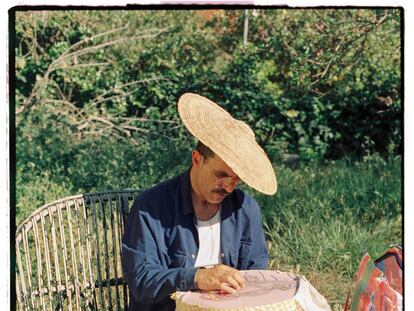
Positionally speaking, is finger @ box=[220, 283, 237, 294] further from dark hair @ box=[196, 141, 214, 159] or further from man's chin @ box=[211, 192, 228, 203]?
dark hair @ box=[196, 141, 214, 159]

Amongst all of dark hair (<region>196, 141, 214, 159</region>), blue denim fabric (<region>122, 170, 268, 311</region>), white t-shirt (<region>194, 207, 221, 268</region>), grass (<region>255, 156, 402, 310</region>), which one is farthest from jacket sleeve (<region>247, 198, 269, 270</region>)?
grass (<region>255, 156, 402, 310</region>)

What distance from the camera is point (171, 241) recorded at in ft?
9.98

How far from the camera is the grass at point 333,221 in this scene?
515cm

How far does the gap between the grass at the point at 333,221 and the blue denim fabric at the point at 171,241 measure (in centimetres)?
176

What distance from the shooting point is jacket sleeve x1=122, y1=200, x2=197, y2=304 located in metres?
2.78

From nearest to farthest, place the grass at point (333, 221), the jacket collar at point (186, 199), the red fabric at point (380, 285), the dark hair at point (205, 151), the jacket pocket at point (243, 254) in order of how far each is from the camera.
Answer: the red fabric at point (380, 285), the dark hair at point (205, 151), the jacket collar at point (186, 199), the jacket pocket at point (243, 254), the grass at point (333, 221)

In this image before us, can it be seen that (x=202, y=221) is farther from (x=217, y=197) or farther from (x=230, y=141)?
(x=230, y=141)

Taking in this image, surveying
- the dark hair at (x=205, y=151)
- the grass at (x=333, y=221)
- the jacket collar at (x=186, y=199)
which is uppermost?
the dark hair at (x=205, y=151)

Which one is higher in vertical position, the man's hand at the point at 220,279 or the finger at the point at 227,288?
the man's hand at the point at 220,279

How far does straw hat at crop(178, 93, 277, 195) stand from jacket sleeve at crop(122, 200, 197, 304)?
42 centimetres

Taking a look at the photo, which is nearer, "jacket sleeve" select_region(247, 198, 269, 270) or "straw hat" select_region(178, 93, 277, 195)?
"straw hat" select_region(178, 93, 277, 195)

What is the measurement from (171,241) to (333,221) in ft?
9.21

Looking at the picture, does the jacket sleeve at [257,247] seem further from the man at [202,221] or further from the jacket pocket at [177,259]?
the jacket pocket at [177,259]

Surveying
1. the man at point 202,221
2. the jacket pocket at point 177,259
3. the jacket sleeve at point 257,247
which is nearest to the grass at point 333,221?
the jacket sleeve at point 257,247
